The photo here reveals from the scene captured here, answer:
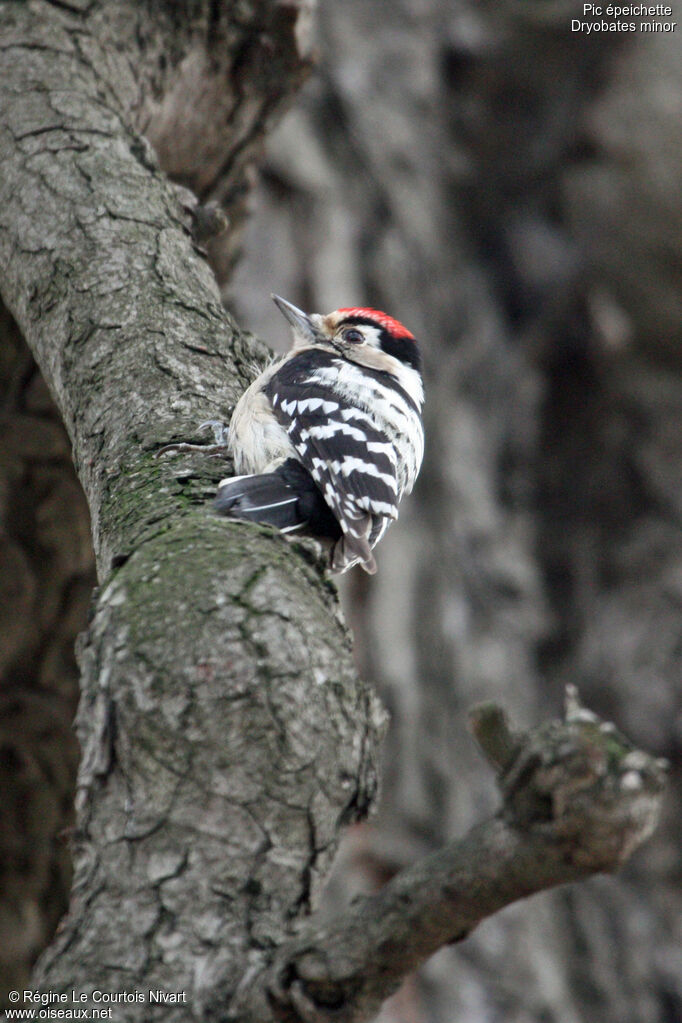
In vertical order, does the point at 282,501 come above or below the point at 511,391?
above

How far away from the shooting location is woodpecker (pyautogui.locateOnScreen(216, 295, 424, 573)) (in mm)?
2211

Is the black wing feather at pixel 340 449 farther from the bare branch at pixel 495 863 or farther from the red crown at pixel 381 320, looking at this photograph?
the bare branch at pixel 495 863

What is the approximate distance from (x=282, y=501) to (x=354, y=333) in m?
1.55

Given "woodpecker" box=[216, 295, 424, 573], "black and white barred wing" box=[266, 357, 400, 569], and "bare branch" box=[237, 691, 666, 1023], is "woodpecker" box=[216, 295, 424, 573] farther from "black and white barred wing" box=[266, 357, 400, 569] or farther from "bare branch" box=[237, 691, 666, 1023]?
"bare branch" box=[237, 691, 666, 1023]

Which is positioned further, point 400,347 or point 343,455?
point 400,347

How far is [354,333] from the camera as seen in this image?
3.60 metres

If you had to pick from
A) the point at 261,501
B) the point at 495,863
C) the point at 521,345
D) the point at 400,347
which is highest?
the point at 495,863

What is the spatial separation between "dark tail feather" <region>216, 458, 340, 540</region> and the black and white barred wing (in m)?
0.03

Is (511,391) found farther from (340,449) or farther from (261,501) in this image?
(261,501)

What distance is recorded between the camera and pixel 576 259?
225 inches

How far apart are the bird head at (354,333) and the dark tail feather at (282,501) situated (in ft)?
3.77

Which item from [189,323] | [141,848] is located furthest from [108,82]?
[141,848]

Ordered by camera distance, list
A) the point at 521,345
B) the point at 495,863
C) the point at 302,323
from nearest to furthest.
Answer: the point at 495,863, the point at 302,323, the point at 521,345

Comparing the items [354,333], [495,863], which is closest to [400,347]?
[354,333]
